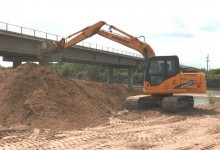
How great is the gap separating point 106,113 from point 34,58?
96.7 ft

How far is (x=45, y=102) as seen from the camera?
1471cm

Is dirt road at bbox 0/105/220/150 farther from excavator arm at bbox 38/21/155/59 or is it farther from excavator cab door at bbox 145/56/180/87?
excavator arm at bbox 38/21/155/59

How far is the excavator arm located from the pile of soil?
2143 millimetres

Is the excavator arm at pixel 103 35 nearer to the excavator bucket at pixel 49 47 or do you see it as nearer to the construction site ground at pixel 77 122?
the excavator bucket at pixel 49 47

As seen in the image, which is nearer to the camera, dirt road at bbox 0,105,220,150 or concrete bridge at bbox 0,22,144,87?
dirt road at bbox 0,105,220,150

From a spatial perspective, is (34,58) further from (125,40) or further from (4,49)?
(125,40)

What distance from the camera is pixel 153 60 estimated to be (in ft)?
60.1

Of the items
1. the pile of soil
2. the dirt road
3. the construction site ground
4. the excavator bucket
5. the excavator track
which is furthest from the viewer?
the excavator bucket

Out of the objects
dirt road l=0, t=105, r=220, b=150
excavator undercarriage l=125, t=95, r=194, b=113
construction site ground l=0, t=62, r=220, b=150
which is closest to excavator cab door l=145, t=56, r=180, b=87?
excavator undercarriage l=125, t=95, r=194, b=113

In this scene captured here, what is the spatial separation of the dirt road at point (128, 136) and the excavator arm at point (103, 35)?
538cm

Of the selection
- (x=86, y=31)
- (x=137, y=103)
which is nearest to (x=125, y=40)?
(x=86, y=31)

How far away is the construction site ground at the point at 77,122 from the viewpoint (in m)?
10.1

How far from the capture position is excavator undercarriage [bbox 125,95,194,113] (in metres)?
17.5

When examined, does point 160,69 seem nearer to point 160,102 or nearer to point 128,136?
point 160,102
